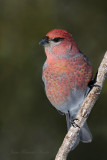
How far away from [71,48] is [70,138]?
86 centimetres

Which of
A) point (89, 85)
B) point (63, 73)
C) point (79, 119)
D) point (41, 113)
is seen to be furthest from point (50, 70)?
point (41, 113)

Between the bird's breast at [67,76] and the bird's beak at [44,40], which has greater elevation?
the bird's beak at [44,40]

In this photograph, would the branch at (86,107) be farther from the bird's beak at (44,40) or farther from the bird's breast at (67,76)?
the bird's beak at (44,40)

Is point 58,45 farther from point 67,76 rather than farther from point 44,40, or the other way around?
point 67,76

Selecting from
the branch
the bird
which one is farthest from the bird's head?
the branch

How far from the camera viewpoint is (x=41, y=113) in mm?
4961

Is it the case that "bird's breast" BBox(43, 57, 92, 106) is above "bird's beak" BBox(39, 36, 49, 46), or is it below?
below

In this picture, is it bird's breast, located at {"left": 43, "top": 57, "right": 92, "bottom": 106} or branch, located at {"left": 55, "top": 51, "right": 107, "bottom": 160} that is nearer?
branch, located at {"left": 55, "top": 51, "right": 107, "bottom": 160}

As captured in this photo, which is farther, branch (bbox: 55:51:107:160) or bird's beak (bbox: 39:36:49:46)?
bird's beak (bbox: 39:36:49:46)

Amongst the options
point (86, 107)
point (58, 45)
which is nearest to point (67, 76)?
point (58, 45)

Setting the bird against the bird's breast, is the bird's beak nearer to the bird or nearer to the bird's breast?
the bird

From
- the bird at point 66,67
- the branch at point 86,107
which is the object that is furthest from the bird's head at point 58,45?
the branch at point 86,107

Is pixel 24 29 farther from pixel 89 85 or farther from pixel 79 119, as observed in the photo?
pixel 79 119

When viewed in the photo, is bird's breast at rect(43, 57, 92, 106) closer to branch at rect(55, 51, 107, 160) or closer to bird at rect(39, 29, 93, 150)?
bird at rect(39, 29, 93, 150)
